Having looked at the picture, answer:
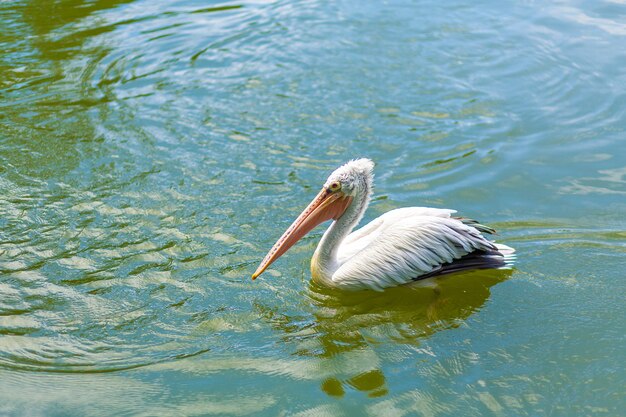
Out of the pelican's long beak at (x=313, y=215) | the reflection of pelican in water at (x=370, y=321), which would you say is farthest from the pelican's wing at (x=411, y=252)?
the pelican's long beak at (x=313, y=215)

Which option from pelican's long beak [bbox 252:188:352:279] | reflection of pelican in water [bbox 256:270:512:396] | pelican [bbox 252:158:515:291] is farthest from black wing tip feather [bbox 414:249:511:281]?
pelican's long beak [bbox 252:188:352:279]

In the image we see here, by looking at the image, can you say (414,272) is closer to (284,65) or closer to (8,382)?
(8,382)

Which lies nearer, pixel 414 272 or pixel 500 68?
pixel 414 272

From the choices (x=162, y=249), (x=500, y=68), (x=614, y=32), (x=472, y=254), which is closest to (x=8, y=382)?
(x=162, y=249)

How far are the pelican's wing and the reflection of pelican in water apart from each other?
0.14 m

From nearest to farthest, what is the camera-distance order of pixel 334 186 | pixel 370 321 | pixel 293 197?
pixel 370 321, pixel 334 186, pixel 293 197

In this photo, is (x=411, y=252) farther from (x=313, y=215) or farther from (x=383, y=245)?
(x=313, y=215)

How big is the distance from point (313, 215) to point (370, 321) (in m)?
0.75

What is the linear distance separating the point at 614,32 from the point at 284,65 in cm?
360

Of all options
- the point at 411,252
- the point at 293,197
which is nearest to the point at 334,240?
the point at 411,252

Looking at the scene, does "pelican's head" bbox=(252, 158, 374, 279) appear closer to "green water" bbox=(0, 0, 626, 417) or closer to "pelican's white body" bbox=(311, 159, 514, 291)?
"pelican's white body" bbox=(311, 159, 514, 291)

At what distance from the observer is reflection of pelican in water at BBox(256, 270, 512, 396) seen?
13.6 ft

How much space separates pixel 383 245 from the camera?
186 inches

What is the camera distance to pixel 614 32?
27.3 ft
